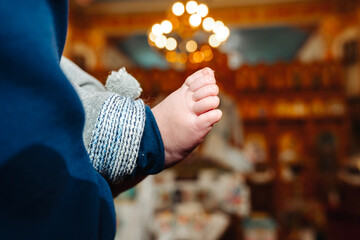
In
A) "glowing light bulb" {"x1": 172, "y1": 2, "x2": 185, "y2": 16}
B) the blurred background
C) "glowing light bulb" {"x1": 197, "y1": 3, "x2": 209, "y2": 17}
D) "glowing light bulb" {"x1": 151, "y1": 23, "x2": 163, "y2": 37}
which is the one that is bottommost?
the blurred background

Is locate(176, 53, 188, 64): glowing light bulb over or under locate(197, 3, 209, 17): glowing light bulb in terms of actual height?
under

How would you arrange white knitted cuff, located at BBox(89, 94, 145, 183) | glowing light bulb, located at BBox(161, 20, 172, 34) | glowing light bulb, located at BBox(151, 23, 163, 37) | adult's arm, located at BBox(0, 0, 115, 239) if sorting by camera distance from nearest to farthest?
adult's arm, located at BBox(0, 0, 115, 239), white knitted cuff, located at BBox(89, 94, 145, 183), glowing light bulb, located at BBox(161, 20, 172, 34), glowing light bulb, located at BBox(151, 23, 163, 37)

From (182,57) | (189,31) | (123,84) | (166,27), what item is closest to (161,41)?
(166,27)

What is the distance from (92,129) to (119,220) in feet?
5.70

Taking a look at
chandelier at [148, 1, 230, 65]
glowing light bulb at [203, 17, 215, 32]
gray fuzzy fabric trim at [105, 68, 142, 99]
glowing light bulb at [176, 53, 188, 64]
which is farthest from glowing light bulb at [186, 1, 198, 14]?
gray fuzzy fabric trim at [105, 68, 142, 99]

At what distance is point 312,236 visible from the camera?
2443 millimetres

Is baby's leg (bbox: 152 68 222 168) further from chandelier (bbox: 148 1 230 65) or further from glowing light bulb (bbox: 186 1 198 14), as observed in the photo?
glowing light bulb (bbox: 186 1 198 14)

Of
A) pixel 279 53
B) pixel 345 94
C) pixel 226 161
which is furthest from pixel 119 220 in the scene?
pixel 279 53

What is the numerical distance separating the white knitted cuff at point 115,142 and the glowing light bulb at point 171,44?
4532 millimetres

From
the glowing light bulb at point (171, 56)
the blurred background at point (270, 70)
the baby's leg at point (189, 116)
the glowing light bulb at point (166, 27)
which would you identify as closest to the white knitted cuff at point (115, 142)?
the baby's leg at point (189, 116)

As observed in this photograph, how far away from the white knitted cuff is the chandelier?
12.4 feet

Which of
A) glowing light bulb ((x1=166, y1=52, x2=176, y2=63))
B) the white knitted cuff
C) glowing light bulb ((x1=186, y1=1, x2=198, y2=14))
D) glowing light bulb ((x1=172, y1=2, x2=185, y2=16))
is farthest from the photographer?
glowing light bulb ((x1=166, y1=52, x2=176, y2=63))

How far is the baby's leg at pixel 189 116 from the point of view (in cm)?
43

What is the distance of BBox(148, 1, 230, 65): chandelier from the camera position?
4242mm
